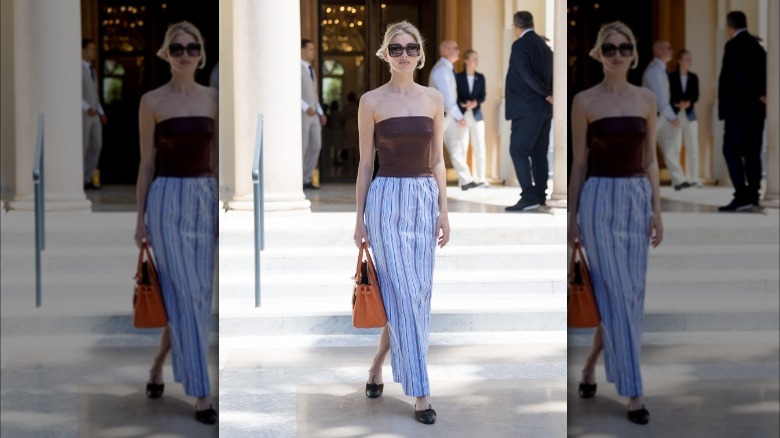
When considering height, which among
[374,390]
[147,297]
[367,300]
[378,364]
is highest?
[147,297]

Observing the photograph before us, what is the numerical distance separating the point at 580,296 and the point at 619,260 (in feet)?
0.21

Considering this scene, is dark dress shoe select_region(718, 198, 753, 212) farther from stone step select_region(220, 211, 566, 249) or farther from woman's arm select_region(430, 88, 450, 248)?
stone step select_region(220, 211, 566, 249)

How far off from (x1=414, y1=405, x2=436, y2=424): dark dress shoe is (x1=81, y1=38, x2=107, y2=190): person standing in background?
3.62 meters

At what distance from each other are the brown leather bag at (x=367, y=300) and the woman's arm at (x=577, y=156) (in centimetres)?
381

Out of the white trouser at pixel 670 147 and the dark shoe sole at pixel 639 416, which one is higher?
the white trouser at pixel 670 147

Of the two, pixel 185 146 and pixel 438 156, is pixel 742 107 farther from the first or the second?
pixel 438 156

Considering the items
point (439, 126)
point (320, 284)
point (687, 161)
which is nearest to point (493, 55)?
point (320, 284)

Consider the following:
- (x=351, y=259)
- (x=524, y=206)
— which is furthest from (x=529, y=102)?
(x=351, y=259)

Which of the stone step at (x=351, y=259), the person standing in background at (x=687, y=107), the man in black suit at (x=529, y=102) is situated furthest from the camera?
the man in black suit at (x=529, y=102)

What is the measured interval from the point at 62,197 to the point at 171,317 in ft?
0.59

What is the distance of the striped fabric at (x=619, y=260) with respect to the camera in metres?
1.12

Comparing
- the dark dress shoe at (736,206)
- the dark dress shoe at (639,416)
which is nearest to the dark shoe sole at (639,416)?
the dark dress shoe at (639,416)

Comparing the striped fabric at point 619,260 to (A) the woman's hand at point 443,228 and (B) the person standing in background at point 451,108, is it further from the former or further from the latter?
(B) the person standing in background at point 451,108

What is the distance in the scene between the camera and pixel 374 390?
524 centimetres
